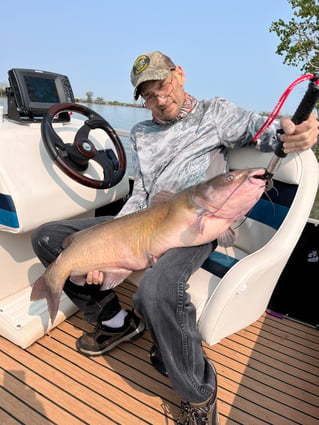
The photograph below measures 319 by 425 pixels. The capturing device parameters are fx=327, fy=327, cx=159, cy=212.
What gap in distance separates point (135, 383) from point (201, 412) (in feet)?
1.82

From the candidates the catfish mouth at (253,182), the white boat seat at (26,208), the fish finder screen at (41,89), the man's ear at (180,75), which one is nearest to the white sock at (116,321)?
the white boat seat at (26,208)

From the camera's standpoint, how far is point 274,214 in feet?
6.86

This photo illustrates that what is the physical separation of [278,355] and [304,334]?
14.9 inches

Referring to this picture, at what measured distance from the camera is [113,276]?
179 centimetres

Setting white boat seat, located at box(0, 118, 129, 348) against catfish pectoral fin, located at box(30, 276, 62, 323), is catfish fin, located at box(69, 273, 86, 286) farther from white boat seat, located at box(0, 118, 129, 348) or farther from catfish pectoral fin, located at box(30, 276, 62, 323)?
white boat seat, located at box(0, 118, 129, 348)

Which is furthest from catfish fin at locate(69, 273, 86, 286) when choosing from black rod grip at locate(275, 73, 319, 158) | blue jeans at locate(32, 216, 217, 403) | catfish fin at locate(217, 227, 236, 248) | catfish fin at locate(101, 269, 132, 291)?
black rod grip at locate(275, 73, 319, 158)

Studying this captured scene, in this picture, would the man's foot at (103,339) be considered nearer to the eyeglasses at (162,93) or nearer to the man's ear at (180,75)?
the eyeglasses at (162,93)

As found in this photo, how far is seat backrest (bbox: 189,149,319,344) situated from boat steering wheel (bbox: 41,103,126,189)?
0.85m

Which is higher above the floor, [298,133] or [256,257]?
[298,133]

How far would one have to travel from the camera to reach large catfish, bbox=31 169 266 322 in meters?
1.50

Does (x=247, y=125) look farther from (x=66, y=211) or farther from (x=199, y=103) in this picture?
(x=66, y=211)

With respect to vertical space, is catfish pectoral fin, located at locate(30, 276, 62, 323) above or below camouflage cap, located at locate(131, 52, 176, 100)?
below

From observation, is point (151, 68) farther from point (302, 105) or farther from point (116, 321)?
point (116, 321)

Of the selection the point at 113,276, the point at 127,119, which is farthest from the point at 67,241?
the point at 127,119
